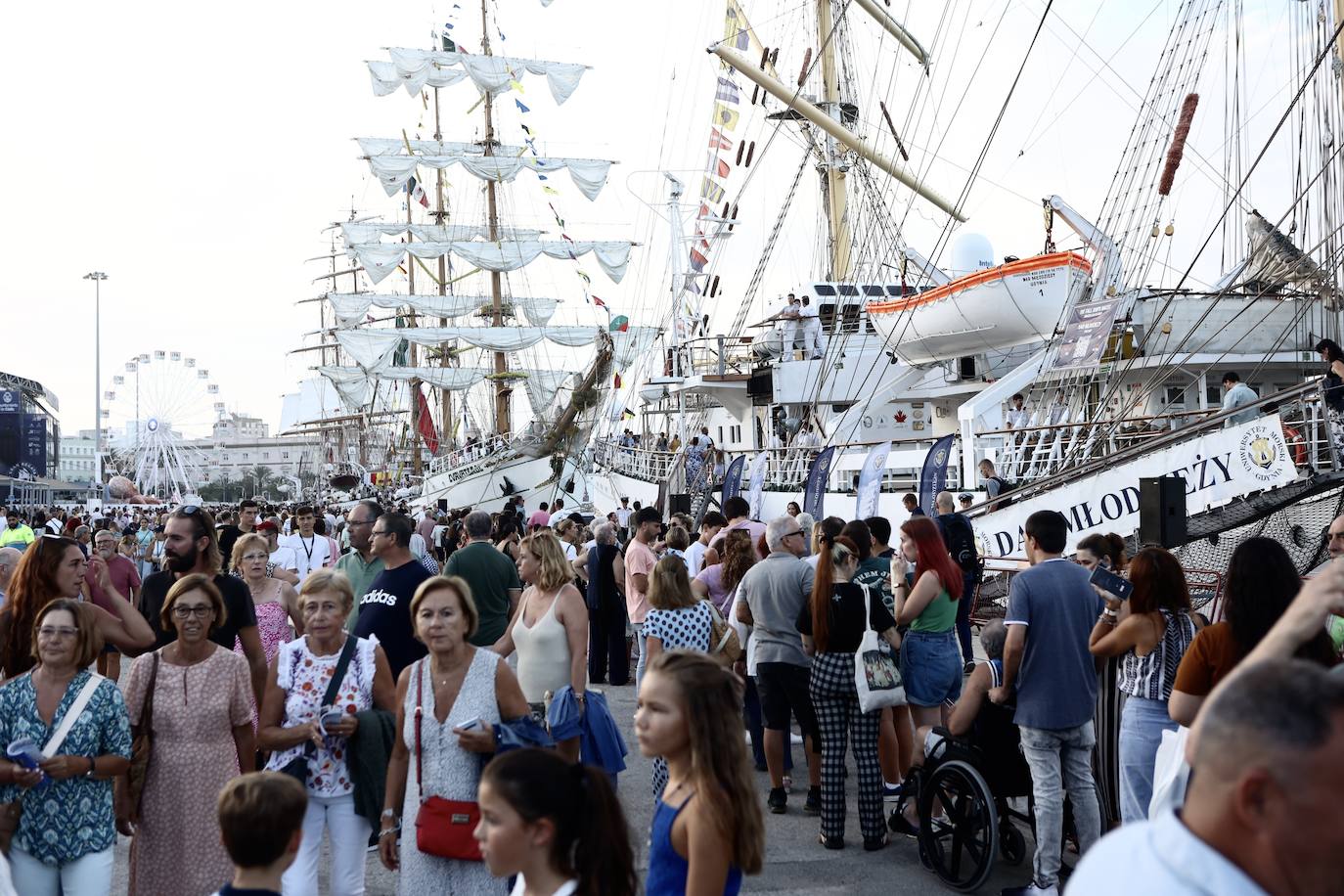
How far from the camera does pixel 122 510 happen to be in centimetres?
4741

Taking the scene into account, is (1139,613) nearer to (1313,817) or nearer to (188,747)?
(1313,817)

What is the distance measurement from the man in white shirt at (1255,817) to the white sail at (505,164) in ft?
162

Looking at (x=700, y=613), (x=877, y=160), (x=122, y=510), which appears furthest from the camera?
(x=122, y=510)

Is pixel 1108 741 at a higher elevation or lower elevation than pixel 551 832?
lower

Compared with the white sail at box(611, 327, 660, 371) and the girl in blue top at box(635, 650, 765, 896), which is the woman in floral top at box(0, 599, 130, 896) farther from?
the white sail at box(611, 327, 660, 371)

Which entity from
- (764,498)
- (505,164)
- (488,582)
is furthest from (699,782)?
(505,164)

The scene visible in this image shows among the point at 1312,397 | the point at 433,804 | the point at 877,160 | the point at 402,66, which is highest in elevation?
the point at 402,66

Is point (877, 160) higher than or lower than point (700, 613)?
higher

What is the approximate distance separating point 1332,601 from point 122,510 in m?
50.9

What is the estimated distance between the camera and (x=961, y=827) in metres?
5.59

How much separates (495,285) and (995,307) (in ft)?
120

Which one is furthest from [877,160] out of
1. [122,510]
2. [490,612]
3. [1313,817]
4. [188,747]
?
[122,510]

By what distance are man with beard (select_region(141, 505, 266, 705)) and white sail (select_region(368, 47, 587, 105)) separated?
47229 millimetres

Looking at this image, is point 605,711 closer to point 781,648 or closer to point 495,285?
point 781,648
